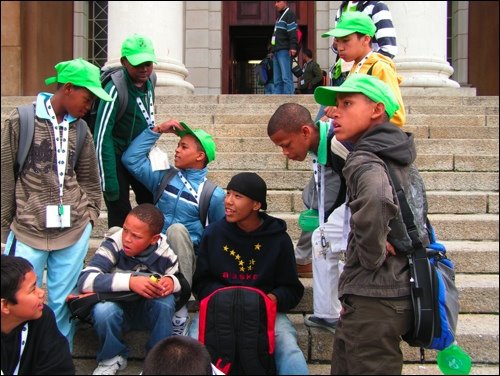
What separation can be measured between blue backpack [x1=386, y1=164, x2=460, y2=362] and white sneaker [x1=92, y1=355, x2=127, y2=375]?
166 cm

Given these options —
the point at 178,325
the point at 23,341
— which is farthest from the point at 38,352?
the point at 178,325

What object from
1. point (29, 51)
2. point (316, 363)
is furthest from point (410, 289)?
point (29, 51)

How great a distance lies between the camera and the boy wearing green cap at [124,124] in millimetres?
3734

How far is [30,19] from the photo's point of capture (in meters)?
11.6

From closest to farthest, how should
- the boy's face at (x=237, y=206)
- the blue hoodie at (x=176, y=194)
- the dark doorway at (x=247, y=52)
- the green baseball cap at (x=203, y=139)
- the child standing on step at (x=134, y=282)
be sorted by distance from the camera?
the child standing on step at (x=134, y=282)
the boy's face at (x=237, y=206)
the blue hoodie at (x=176, y=194)
the green baseball cap at (x=203, y=139)
the dark doorway at (x=247, y=52)

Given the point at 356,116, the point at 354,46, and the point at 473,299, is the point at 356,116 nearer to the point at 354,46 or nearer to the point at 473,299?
the point at 354,46

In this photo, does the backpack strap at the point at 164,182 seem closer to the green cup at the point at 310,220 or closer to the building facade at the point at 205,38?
the green cup at the point at 310,220

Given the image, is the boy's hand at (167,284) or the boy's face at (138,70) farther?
the boy's face at (138,70)

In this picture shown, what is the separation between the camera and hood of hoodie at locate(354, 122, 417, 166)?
2318 millimetres

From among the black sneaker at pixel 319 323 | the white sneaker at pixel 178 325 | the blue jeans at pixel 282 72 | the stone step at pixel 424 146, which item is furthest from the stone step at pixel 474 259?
the blue jeans at pixel 282 72

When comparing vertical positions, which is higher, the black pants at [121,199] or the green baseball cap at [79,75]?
the green baseball cap at [79,75]

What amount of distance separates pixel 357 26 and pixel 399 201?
5.26 ft

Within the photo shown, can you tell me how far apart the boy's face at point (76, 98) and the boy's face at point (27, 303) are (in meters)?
1.10

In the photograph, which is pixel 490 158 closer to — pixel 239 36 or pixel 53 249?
pixel 53 249
